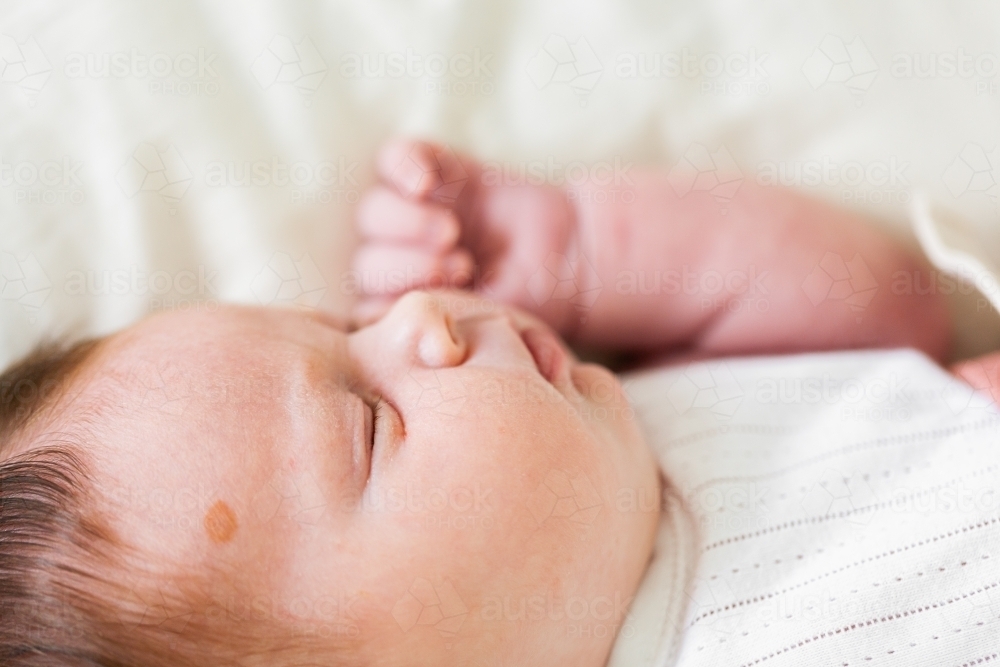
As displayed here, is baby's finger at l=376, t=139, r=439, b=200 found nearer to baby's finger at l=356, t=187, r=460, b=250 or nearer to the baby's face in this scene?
baby's finger at l=356, t=187, r=460, b=250

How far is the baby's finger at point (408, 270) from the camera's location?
1.05m

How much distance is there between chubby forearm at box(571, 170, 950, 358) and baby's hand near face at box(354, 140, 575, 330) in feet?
0.20

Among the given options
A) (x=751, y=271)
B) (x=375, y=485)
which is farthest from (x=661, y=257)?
(x=375, y=485)

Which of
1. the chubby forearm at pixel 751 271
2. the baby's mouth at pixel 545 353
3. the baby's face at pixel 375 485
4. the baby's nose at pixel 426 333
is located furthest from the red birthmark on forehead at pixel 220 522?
the chubby forearm at pixel 751 271

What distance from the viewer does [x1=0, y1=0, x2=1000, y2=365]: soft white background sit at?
1024mm

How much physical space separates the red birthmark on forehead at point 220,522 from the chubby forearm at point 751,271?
60cm

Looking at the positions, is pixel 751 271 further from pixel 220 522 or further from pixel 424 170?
pixel 220 522

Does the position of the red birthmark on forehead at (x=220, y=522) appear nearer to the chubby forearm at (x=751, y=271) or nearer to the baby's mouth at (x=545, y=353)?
the baby's mouth at (x=545, y=353)

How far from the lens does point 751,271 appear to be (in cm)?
109

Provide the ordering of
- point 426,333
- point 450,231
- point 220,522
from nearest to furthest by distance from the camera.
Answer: point 220,522 → point 426,333 → point 450,231

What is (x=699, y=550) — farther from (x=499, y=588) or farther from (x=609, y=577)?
(x=499, y=588)

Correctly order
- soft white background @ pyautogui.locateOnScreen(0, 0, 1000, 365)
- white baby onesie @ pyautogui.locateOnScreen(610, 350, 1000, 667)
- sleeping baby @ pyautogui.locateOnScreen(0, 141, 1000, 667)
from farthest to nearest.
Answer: soft white background @ pyautogui.locateOnScreen(0, 0, 1000, 365), white baby onesie @ pyautogui.locateOnScreen(610, 350, 1000, 667), sleeping baby @ pyautogui.locateOnScreen(0, 141, 1000, 667)

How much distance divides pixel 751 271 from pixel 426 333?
0.50m

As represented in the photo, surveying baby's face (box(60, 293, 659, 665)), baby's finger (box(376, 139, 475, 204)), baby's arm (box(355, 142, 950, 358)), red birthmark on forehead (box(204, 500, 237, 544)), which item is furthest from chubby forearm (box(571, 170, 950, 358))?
red birthmark on forehead (box(204, 500, 237, 544))
